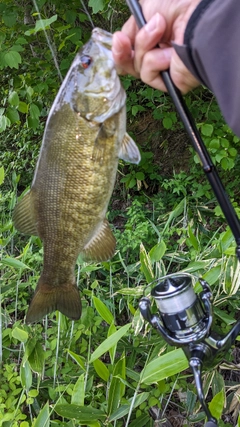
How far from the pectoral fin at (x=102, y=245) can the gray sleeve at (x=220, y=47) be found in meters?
0.69

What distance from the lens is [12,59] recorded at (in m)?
2.87

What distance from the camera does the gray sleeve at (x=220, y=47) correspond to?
3.39 ft

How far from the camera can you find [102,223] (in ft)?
5.23

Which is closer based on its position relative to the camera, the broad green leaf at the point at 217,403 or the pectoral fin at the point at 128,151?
the pectoral fin at the point at 128,151

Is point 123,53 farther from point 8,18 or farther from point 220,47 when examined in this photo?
point 8,18

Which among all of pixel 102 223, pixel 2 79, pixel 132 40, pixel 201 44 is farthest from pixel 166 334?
pixel 2 79

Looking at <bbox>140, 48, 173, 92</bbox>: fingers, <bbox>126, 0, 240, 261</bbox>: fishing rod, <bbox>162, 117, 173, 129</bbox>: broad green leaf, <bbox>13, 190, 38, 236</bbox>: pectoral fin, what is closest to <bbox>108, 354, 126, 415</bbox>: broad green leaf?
<bbox>13, 190, 38, 236</bbox>: pectoral fin

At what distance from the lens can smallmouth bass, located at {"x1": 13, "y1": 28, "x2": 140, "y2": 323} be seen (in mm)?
1416

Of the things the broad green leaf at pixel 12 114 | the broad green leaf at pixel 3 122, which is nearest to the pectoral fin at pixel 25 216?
the broad green leaf at pixel 3 122

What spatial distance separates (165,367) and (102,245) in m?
0.71

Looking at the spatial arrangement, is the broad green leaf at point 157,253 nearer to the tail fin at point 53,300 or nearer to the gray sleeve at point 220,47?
the tail fin at point 53,300

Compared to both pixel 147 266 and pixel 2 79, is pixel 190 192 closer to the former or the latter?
pixel 147 266

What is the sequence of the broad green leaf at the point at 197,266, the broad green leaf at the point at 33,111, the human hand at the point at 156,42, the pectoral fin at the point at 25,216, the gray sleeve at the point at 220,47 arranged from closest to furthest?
1. the gray sleeve at the point at 220,47
2. the human hand at the point at 156,42
3. the pectoral fin at the point at 25,216
4. the broad green leaf at the point at 197,266
5. the broad green leaf at the point at 33,111

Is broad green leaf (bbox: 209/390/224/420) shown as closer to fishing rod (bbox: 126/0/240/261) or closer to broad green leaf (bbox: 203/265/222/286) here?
broad green leaf (bbox: 203/265/222/286)
